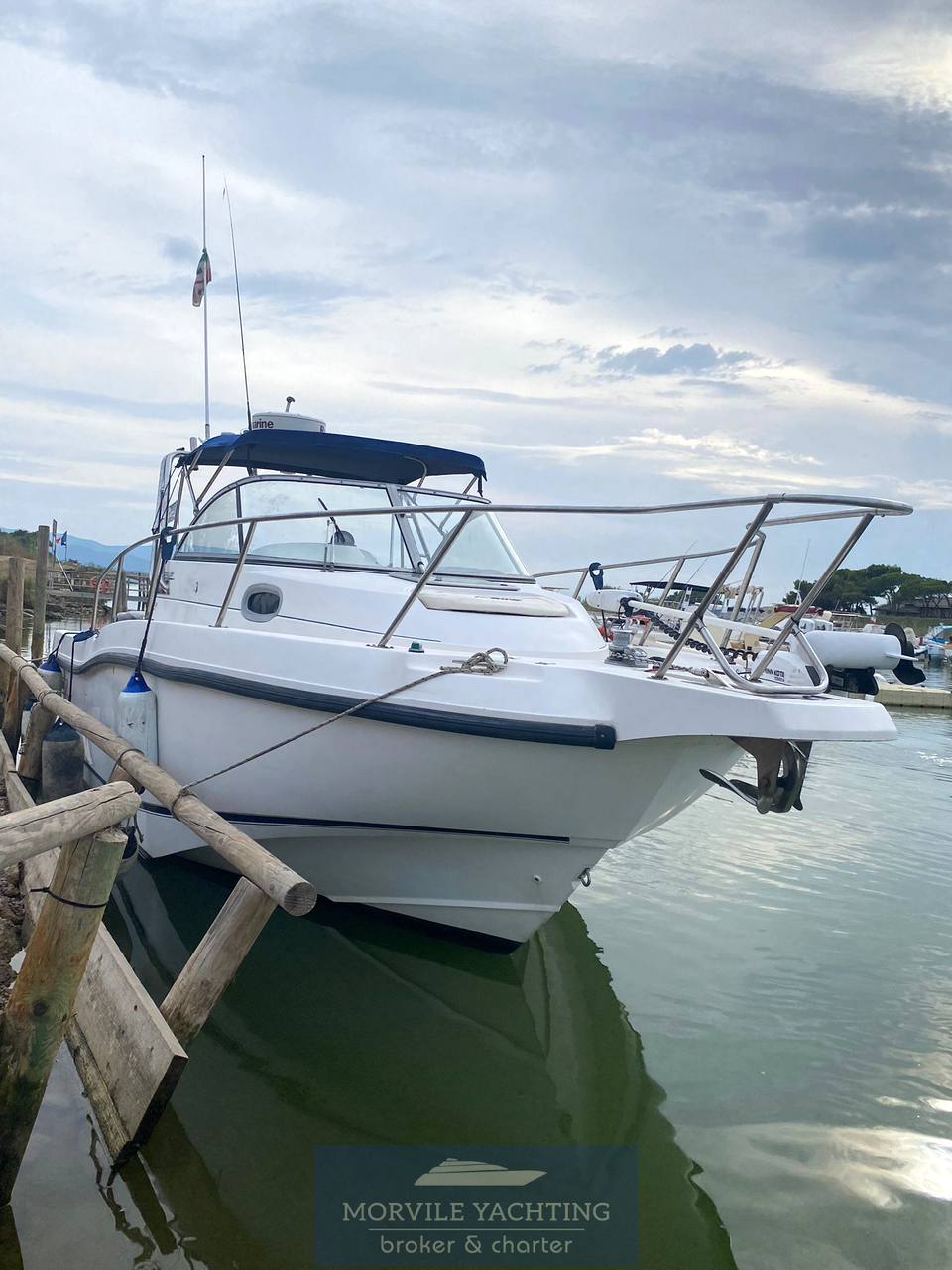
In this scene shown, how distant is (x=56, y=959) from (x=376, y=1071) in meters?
1.71

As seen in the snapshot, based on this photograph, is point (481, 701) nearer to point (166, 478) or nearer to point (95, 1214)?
point (95, 1214)

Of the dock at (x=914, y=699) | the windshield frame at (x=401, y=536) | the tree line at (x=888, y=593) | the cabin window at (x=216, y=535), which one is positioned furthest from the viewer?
the tree line at (x=888, y=593)

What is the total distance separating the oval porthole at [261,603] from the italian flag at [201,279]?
4497 mm

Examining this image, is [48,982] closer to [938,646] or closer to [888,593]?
[938,646]

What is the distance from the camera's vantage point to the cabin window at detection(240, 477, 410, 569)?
5.62 meters

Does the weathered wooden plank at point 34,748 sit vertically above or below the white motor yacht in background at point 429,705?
below

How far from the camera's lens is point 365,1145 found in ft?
A: 11.9

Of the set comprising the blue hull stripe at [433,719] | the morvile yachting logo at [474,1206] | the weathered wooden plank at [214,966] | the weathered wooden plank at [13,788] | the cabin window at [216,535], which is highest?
the cabin window at [216,535]

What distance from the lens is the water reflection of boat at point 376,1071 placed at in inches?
129

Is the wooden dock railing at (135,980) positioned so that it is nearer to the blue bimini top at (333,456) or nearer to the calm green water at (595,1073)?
the calm green water at (595,1073)

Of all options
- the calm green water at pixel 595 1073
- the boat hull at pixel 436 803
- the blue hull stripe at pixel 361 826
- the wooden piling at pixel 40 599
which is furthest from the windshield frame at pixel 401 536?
the wooden piling at pixel 40 599

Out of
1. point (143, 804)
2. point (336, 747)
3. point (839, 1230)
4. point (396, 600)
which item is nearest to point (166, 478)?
point (143, 804)

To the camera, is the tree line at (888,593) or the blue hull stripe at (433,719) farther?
the tree line at (888,593)

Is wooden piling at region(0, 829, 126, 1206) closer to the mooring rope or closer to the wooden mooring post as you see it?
the wooden mooring post
